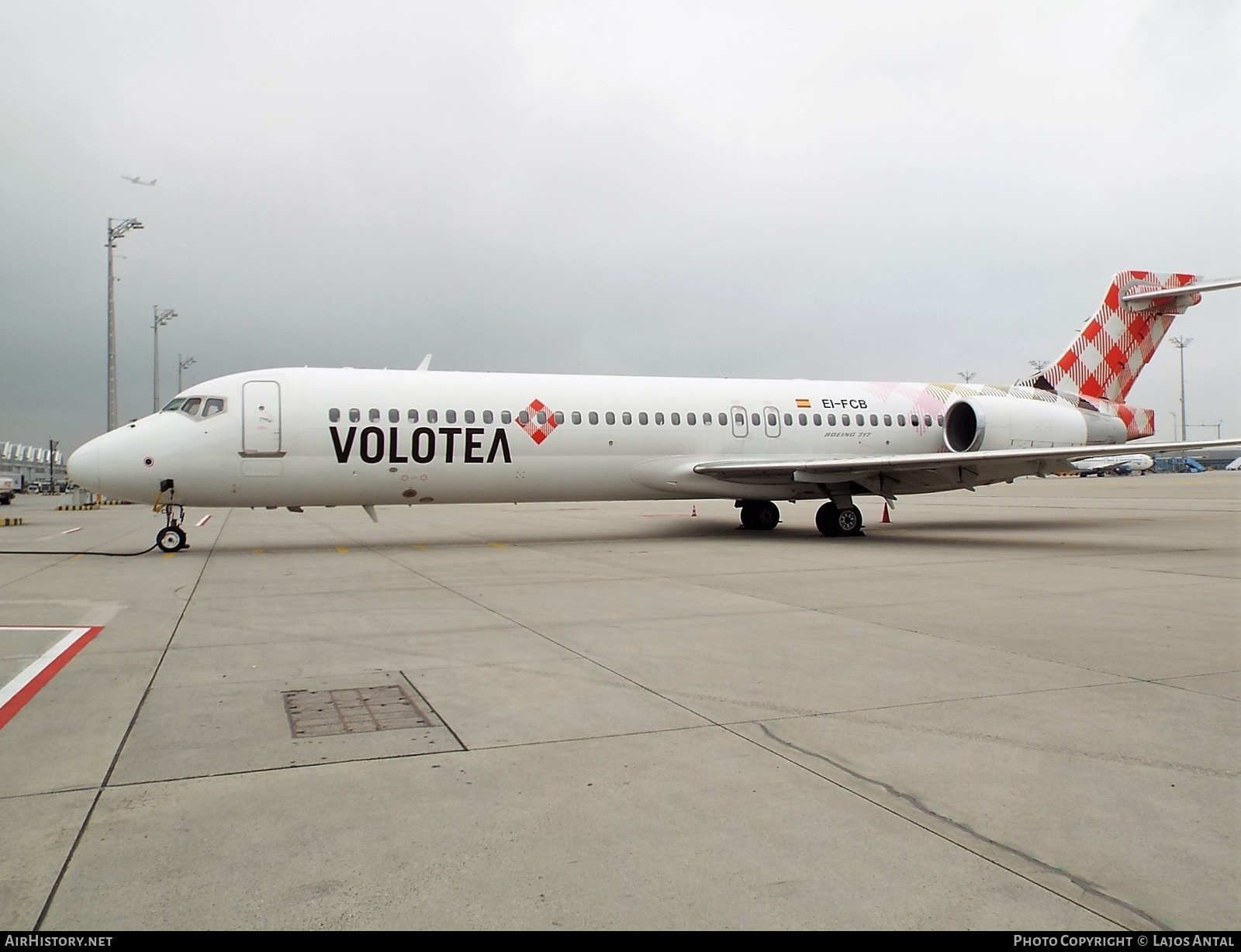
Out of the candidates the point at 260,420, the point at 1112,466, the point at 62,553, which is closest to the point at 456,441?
the point at 260,420

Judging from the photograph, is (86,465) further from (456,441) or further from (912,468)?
(912,468)

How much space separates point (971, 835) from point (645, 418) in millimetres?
14325

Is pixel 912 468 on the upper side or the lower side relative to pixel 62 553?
upper

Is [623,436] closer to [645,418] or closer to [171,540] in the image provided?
[645,418]

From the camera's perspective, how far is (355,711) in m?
5.23

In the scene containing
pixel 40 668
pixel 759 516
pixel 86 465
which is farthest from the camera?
pixel 759 516

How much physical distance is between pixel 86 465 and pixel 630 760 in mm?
12868

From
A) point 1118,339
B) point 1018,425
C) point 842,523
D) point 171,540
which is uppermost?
point 1118,339

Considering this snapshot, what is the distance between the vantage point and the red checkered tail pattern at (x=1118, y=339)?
21453mm

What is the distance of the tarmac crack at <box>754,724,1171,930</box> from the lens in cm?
293

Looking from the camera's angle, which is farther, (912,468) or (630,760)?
(912,468)

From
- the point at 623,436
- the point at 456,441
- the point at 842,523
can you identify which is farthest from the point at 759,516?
the point at 456,441

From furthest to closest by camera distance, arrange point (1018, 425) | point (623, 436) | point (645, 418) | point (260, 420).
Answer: point (1018, 425) → point (645, 418) → point (623, 436) → point (260, 420)

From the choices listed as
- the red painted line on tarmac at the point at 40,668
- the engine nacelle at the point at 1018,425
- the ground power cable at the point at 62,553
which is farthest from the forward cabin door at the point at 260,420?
the engine nacelle at the point at 1018,425
